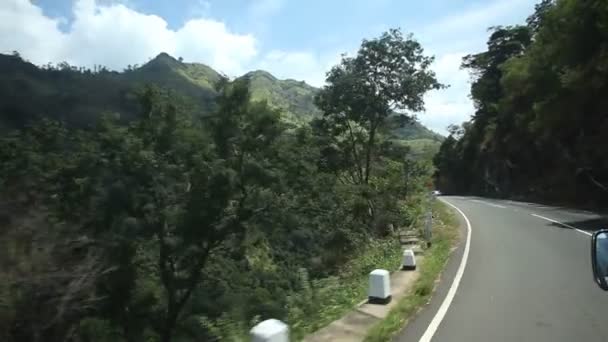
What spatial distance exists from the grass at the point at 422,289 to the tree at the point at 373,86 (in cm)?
1263

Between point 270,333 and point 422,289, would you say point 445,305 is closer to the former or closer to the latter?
point 422,289

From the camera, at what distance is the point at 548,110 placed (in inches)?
1102

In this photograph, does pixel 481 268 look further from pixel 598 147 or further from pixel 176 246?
pixel 598 147

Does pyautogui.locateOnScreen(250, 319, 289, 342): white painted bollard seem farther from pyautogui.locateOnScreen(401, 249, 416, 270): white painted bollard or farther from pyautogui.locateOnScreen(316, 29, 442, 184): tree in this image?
pyautogui.locateOnScreen(316, 29, 442, 184): tree

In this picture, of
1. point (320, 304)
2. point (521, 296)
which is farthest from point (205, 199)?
point (521, 296)

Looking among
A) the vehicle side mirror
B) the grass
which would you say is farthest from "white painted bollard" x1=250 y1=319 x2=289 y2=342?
the grass

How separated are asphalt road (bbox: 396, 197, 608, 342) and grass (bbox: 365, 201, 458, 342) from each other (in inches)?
6.7

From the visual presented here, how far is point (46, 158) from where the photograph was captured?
2362 centimetres

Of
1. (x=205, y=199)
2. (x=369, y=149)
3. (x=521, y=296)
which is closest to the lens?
(x=521, y=296)

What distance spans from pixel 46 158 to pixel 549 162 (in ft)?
115

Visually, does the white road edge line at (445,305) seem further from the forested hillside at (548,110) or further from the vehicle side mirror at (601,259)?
the forested hillside at (548,110)

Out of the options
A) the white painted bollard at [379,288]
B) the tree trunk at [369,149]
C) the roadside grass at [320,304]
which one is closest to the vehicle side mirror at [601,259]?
the roadside grass at [320,304]

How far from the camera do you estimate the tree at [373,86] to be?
29.6m

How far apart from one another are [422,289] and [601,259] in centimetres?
585
